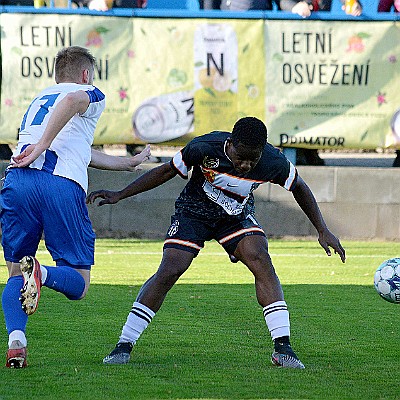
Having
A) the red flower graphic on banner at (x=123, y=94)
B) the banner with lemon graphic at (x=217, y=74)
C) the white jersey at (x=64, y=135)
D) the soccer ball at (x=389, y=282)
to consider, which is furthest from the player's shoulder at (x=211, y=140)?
the red flower graphic on banner at (x=123, y=94)

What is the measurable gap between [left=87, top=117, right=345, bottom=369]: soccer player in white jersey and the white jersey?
0.29 meters

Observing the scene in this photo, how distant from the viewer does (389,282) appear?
7109 mm

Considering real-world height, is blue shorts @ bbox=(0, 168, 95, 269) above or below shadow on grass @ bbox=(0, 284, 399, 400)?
above

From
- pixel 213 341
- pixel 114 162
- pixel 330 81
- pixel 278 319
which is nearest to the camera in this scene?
pixel 278 319

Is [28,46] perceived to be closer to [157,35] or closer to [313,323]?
[157,35]

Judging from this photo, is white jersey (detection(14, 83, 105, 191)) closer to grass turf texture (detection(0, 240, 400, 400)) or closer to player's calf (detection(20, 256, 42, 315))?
player's calf (detection(20, 256, 42, 315))

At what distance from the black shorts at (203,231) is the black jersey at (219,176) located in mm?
48

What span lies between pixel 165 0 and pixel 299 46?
321cm

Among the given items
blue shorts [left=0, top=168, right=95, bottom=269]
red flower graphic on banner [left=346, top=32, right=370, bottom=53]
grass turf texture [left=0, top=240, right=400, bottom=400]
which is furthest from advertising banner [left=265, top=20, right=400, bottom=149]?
blue shorts [left=0, top=168, right=95, bottom=269]

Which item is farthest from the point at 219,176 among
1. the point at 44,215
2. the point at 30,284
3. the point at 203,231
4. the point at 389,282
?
the point at 389,282

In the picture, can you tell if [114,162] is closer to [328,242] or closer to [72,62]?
[72,62]

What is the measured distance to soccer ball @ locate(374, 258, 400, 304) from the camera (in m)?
7.08

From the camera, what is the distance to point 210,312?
837cm

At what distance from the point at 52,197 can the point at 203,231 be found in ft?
3.22
